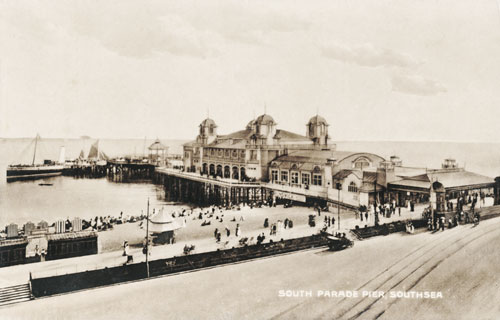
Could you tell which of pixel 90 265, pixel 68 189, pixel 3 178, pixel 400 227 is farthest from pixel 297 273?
pixel 3 178

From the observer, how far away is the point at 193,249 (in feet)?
21.7

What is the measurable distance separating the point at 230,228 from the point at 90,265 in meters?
3.13

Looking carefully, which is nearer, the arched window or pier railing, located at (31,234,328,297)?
pier railing, located at (31,234,328,297)

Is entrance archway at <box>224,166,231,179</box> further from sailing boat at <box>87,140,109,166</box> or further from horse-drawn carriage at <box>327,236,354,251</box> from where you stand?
horse-drawn carriage at <box>327,236,354,251</box>

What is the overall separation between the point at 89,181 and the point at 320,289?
586cm

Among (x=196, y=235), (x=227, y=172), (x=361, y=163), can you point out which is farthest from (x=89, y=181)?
(x=361, y=163)

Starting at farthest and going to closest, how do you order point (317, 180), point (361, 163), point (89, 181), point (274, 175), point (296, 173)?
point (274, 175)
point (296, 173)
point (317, 180)
point (361, 163)
point (89, 181)

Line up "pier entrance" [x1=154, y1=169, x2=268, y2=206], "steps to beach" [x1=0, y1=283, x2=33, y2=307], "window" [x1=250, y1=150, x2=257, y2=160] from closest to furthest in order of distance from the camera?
"steps to beach" [x1=0, y1=283, x2=33, y2=307] < "pier entrance" [x1=154, y1=169, x2=268, y2=206] < "window" [x1=250, y1=150, x2=257, y2=160]

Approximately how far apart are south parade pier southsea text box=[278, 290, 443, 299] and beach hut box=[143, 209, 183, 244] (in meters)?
2.56

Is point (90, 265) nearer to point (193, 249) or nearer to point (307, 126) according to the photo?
point (193, 249)

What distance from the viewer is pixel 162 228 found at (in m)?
6.93

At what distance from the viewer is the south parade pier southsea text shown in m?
5.97

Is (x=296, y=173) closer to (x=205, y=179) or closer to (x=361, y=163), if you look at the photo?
(x=361, y=163)

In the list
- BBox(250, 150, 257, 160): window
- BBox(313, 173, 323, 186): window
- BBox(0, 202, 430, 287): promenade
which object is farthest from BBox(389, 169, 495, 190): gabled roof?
BBox(250, 150, 257, 160): window
